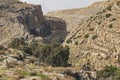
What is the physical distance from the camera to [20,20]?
166625 mm

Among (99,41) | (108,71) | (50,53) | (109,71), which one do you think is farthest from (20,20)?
(109,71)

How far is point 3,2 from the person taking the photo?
588ft

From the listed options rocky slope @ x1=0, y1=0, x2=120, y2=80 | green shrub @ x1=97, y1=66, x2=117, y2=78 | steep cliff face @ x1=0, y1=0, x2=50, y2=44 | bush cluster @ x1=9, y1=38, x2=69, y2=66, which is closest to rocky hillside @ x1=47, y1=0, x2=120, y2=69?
rocky slope @ x1=0, y1=0, x2=120, y2=80

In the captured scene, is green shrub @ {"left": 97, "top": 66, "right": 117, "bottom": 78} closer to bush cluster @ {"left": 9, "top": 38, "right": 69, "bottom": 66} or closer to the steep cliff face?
bush cluster @ {"left": 9, "top": 38, "right": 69, "bottom": 66}

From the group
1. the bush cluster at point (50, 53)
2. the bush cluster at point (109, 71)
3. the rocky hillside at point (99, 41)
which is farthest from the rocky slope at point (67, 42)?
the bush cluster at point (109, 71)

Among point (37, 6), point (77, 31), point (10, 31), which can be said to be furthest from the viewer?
point (37, 6)

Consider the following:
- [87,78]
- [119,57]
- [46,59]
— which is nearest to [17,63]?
[87,78]

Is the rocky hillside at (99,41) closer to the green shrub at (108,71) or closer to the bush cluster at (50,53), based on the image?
the bush cluster at (50,53)

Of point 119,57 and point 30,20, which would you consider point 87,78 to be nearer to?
point 119,57

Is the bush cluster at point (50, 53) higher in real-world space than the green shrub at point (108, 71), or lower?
higher

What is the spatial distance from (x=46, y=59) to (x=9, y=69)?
49.8m

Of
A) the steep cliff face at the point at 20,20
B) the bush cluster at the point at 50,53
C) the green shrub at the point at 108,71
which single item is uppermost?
the bush cluster at the point at 50,53

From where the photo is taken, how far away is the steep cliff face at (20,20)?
14900 cm

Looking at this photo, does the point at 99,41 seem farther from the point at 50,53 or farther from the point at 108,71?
the point at 108,71
